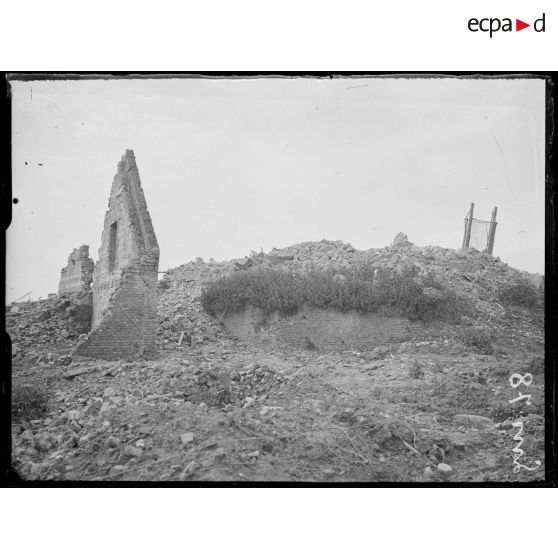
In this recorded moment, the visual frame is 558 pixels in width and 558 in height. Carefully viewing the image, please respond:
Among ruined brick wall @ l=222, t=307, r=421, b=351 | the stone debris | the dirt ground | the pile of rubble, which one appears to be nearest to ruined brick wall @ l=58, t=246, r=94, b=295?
the pile of rubble

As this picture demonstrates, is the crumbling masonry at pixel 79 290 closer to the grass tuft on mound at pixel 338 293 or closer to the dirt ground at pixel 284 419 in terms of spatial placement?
the dirt ground at pixel 284 419

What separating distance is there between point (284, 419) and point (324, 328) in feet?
6.72

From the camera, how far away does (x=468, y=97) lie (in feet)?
21.0

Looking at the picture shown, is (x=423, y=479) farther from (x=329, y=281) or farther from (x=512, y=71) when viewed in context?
(x=512, y=71)

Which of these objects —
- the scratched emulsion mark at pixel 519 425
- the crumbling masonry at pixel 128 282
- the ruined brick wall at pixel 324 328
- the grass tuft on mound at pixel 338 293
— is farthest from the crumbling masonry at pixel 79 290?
the scratched emulsion mark at pixel 519 425

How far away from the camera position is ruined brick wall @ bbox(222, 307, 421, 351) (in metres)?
7.59

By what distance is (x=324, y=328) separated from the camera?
7844mm

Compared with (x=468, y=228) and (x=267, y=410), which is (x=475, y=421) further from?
(x=468, y=228)

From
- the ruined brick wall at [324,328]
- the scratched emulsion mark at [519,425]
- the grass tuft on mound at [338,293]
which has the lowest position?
the scratched emulsion mark at [519,425]

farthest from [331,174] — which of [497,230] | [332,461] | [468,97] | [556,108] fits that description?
[332,461]

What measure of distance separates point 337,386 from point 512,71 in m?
4.49

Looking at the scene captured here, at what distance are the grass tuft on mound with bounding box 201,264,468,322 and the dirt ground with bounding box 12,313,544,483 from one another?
1409 millimetres

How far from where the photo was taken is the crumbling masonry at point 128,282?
716cm

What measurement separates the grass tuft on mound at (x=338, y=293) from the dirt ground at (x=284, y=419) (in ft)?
4.62
